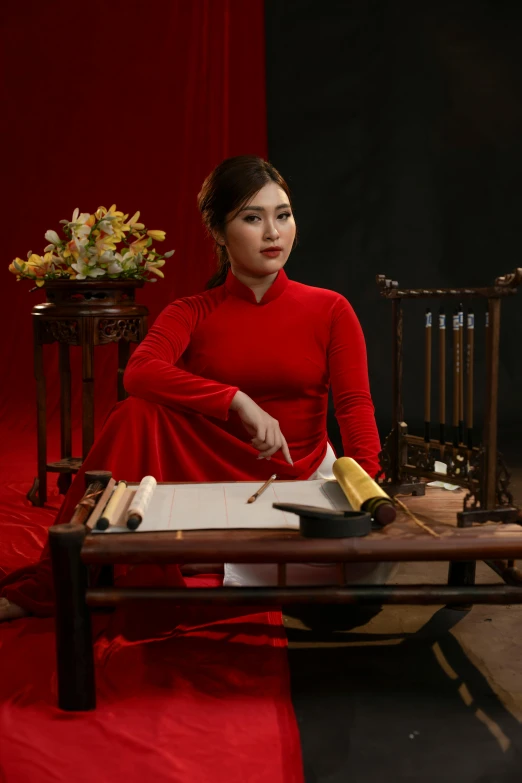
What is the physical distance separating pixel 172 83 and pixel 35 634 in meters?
3.06

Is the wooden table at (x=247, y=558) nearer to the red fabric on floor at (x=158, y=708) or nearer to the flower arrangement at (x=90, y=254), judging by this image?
the red fabric on floor at (x=158, y=708)

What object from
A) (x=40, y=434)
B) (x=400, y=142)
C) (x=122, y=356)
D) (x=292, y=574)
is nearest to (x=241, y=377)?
(x=292, y=574)

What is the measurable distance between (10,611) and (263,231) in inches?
40.6

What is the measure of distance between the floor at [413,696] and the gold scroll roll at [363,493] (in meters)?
0.35

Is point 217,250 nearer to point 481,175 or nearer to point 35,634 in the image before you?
point 35,634

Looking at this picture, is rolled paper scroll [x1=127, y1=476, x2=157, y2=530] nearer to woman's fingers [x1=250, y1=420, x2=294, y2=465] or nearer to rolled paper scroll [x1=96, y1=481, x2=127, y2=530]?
rolled paper scroll [x1=96, y1=481, x2=127, y2=530]

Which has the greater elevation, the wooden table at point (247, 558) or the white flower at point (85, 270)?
the white flower at point (85, 270)

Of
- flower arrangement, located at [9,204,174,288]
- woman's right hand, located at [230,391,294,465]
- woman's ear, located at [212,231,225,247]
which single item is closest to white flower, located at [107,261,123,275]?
flower arrangement, located at [9,204,174,288]

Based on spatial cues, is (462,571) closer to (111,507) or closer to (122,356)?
(111,507)

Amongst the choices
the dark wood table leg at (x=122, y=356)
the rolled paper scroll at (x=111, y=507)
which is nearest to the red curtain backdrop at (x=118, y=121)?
the dark wood table leg at (x=122, y=356)

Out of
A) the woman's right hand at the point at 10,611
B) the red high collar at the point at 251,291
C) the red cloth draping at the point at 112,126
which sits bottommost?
the woman's right hand at the point at 10,611

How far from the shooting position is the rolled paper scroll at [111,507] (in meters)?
1.55

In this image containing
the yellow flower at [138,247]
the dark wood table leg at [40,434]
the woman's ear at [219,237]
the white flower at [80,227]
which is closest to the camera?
the woman's ear at [219,237]

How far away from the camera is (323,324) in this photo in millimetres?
2299
